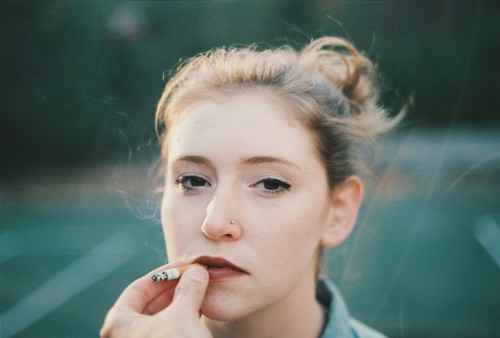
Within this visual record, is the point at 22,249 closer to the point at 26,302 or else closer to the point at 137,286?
the point at 26,302

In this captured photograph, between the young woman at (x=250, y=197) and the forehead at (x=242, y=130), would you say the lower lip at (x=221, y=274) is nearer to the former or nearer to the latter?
the young woman at (x=250, y=197)

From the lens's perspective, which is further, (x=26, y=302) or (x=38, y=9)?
(x=26, y=302)

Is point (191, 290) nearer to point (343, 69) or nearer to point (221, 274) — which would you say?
point (221, 274)

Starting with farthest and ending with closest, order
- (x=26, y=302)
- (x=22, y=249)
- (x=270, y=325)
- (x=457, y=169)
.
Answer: (x=22, y=249) → (x=457, y=169) → (x=26, y=302) → (x=270, y=325)

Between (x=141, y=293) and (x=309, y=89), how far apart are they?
736mm

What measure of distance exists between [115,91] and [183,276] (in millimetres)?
745

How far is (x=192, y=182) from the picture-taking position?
4.42 feet

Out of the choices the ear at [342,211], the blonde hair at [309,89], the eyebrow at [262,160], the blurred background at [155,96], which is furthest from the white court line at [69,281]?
the eyebrow at [262,160]

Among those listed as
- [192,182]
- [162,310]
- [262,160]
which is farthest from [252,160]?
[162,310]

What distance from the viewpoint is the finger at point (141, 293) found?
1189mm

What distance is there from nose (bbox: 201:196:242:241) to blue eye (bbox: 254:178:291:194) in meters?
0.10

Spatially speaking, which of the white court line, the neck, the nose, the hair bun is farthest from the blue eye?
the white court line

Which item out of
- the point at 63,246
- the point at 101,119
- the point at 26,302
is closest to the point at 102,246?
the point at 63,246

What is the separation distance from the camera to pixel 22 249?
6590 millimetres
